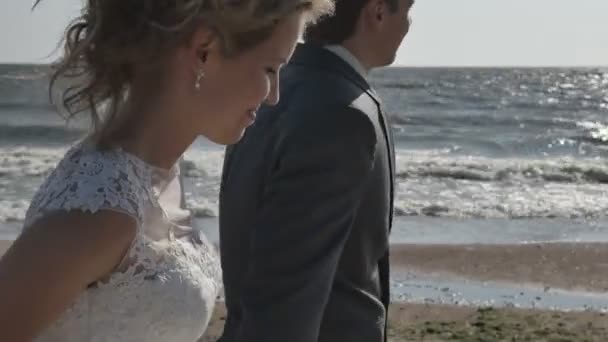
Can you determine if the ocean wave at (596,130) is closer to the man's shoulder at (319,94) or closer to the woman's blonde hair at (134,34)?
the man's shoulder at (319,94)

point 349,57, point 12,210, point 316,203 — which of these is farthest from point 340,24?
point 12,210

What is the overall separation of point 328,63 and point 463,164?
2092 centimetres

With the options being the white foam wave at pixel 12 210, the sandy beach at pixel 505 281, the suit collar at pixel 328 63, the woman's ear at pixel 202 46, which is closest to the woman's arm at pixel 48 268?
the woman's ear at pixel 202 46

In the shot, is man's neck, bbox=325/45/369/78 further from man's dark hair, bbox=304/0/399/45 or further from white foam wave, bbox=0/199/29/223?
white foam wave, bbox=0/199/29/223

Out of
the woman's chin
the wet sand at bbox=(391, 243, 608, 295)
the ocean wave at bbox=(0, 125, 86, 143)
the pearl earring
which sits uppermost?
the pearl earring

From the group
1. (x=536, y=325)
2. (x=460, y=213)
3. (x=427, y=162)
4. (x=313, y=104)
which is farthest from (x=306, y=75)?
(x=427, y=162)

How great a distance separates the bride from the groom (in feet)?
1.59

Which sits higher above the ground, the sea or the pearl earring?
the pearl earring

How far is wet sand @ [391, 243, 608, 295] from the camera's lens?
11.2 m

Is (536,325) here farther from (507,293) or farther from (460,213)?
(460,213)

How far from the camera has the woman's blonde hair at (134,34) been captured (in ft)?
5.55

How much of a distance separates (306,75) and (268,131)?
0.14 metres

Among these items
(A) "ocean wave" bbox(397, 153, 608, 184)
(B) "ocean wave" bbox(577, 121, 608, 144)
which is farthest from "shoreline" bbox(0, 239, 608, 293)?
(B) "ocean wave" bbox(577, 121, 608, 144)

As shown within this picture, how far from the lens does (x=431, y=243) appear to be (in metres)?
13.0
